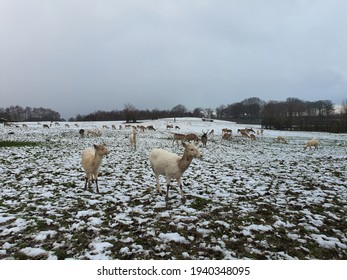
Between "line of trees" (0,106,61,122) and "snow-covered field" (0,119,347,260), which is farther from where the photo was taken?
"line of trees" (0,106,61,122)

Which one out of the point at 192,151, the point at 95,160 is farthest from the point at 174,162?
the point at 95,160

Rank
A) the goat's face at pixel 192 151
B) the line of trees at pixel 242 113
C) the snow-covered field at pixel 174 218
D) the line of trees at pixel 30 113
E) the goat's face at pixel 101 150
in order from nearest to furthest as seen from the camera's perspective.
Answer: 1. the snow-covered field at pixel 174 218
2. the goat's face at pixel 192 151
3. the goat's face at pixel 101 150
4. the line of trees at pixel 242 113
5. the line of trees at pixel 30 113

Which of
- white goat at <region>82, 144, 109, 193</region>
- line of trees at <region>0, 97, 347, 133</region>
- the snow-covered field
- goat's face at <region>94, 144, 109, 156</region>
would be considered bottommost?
the snow-covered field

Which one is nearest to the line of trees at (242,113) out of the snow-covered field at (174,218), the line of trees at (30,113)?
the line of trees at (30,113)

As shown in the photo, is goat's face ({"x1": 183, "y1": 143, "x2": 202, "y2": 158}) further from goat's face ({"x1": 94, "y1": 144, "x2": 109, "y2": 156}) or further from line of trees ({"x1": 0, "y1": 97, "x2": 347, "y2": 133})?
line of trees ({"x1": 0, "y1": 97, "x2": 347, "y2": 133})

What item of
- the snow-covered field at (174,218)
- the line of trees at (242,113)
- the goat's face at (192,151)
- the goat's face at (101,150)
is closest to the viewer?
the snow-covered field at (174,218)

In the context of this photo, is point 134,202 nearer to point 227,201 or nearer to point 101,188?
point 101,188

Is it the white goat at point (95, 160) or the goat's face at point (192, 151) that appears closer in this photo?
the goat's face at point (192, 151)

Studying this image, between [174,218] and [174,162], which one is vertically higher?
[174,162]

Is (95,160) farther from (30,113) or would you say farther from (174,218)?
(30,113)

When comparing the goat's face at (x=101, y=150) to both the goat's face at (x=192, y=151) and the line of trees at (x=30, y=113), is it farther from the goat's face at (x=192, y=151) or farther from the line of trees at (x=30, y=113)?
the line of trees at (x=30, y=113)

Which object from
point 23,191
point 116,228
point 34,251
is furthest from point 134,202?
point 23,191

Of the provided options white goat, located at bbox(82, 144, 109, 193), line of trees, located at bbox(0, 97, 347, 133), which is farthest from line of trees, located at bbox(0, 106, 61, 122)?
white goat, located at bbox(82, 144, 109, 193)

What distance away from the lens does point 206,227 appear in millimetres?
5730
